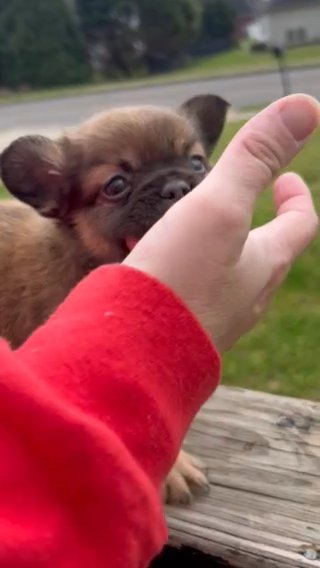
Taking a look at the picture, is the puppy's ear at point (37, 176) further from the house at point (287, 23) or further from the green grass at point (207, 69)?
the house at point (287, 23)

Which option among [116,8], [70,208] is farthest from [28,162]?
[116,8]

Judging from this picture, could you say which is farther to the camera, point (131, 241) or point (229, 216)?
point (131, 241)

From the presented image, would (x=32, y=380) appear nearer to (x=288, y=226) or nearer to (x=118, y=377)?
(x=118, y=377)

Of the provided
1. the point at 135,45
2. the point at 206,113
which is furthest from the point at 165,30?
the point at 206,113

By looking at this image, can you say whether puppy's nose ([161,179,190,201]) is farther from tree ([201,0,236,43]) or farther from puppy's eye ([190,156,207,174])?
tree ([201,0,236,43])

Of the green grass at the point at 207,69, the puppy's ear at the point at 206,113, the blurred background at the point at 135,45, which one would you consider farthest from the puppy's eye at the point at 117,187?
the blurred background at the point at 135,45

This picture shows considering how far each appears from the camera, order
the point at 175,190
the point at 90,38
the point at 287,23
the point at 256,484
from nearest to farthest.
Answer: the point at 256,484
the point at 175,190
the point at 287,23
the point at 90,38

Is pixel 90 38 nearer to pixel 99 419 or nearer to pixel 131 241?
pixel 131 241
